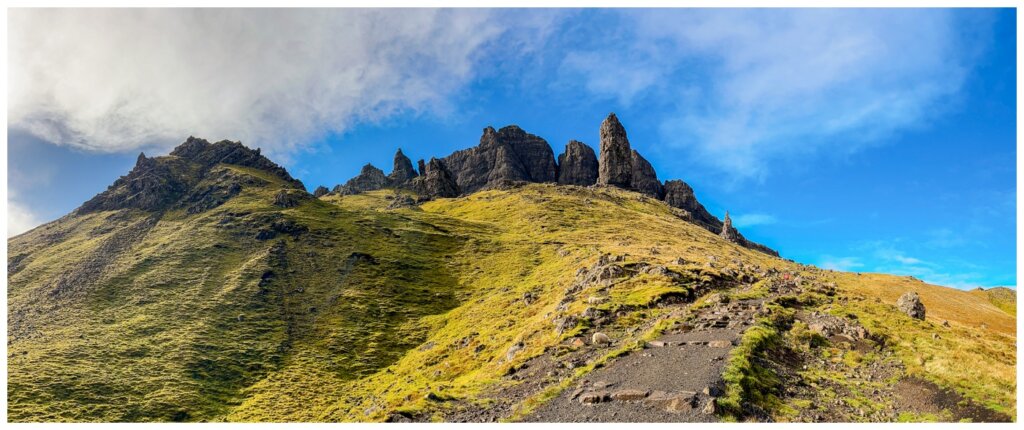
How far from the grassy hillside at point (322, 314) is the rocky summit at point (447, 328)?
1.61ft

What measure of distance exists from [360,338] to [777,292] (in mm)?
70920

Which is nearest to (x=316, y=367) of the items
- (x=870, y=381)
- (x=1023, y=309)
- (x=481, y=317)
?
(x=481, y=317)

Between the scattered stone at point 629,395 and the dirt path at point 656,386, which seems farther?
the scattered stone at point 629,395

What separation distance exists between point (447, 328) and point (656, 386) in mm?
71057

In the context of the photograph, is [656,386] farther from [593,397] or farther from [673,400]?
[593,397]

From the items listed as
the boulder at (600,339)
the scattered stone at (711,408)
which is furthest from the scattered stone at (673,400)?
the boulder at (600,339)

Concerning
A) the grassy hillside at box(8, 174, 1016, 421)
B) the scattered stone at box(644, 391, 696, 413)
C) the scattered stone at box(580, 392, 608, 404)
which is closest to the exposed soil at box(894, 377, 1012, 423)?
the grassy hillside at box(8, 174, 1016, 421)

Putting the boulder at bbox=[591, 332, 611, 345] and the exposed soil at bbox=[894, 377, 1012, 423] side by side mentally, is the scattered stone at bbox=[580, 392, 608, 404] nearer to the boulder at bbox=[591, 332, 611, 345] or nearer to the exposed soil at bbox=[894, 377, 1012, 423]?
the boulder at bbox=[591, 332, 611, 345]

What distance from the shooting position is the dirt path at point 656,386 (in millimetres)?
28625

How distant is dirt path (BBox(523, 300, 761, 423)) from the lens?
93.9ft

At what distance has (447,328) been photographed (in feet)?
326

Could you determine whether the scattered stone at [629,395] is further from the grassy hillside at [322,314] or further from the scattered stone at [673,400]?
the grassy hillside at [322,314]

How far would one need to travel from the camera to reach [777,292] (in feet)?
213

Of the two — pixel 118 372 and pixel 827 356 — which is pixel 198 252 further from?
pixel 827 356
